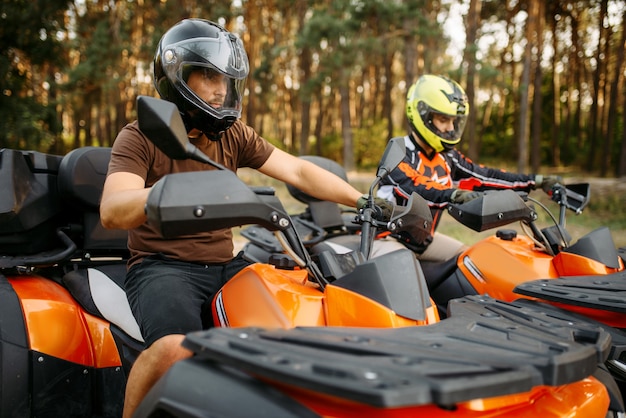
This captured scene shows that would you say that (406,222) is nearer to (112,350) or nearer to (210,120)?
(210,120)

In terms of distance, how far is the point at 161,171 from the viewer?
259 centimetres

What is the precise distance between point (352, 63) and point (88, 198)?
14.7m

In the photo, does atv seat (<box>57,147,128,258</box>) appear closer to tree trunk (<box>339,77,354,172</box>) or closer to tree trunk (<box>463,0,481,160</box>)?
tree trunk (<box>463,0,481,160</box>)

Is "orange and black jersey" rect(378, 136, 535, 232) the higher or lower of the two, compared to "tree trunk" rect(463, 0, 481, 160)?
lower

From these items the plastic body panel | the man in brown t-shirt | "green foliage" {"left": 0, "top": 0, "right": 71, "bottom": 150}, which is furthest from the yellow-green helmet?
"green foliage" {"left": 0, "top": 0, "right": 71, "bottom": 150}

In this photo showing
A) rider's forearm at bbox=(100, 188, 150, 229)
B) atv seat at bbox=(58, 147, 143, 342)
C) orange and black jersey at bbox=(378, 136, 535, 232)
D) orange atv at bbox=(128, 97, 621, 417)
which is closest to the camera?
orange atv at bbox=(128, 97, 621, 417)

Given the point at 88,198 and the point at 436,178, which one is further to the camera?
the point at 436,178

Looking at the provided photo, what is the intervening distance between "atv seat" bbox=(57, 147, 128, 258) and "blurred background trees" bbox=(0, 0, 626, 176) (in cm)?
1363

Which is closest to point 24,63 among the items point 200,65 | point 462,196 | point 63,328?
point 63,328

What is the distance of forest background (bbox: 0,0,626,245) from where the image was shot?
1623cm

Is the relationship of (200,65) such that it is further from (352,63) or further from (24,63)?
(24,63)

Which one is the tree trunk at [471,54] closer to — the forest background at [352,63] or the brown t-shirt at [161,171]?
the forest background at [352,63]

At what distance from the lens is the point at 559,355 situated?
4.54 feet

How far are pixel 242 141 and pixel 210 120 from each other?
529 mm
